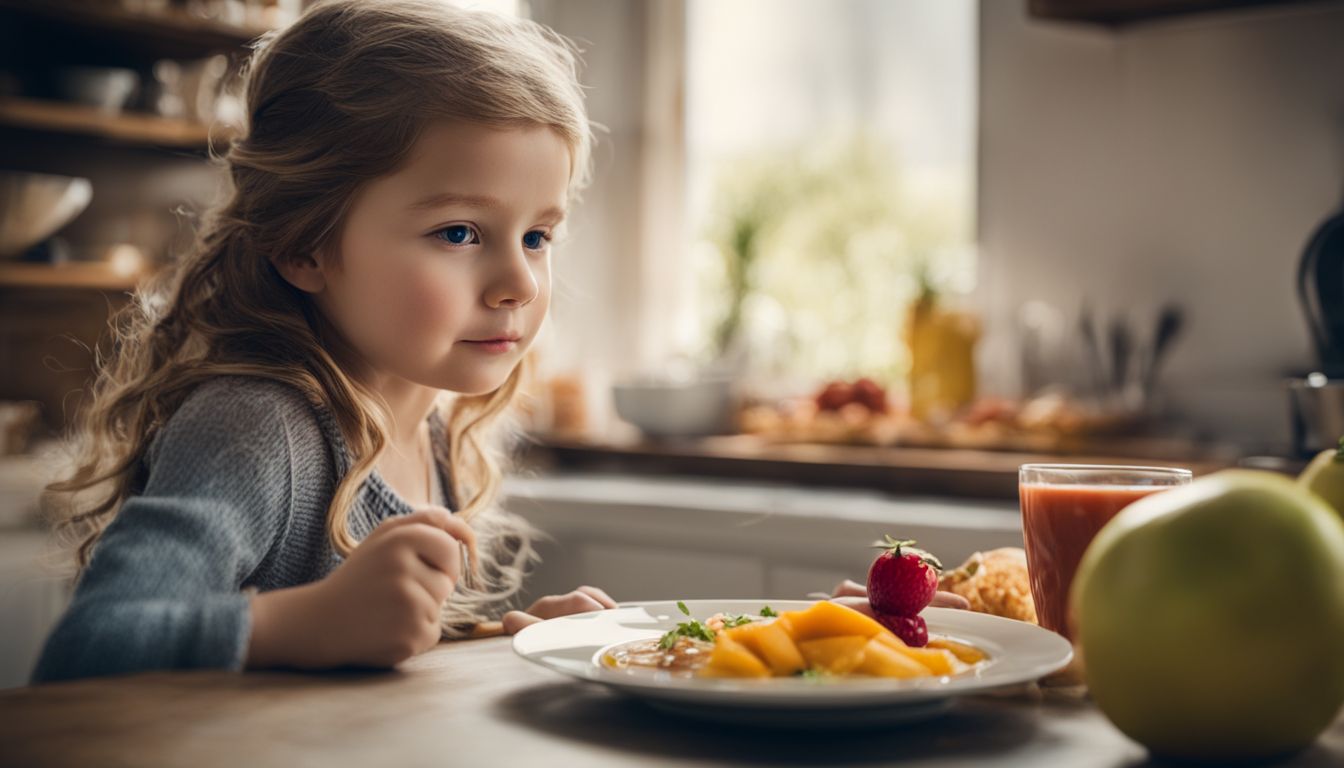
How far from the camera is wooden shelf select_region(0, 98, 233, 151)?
289cm

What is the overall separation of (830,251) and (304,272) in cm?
241

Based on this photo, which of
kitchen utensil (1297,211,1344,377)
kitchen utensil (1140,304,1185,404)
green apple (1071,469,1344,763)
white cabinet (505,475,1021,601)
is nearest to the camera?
green apple (1071,469,1344,763)

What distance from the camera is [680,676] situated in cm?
69

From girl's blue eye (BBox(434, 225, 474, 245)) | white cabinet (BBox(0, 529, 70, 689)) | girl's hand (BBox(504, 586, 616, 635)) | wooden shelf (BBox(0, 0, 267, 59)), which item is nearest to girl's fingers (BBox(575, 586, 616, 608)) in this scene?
girl's hand (BBox(504, 586, 616, 635))

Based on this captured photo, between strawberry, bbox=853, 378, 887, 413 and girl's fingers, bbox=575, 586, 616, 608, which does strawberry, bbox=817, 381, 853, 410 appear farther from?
girl's fingers, bbox=575, 586, 616, 608

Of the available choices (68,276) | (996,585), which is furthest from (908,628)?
(68,276)

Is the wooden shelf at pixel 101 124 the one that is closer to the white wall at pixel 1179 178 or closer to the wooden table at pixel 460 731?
the white wall at pixel 1179 178

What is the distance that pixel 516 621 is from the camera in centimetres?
97

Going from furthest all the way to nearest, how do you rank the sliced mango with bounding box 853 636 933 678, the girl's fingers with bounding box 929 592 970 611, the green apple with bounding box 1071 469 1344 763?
1. the girl's fingers with bounding box 929 592 970 611
2. the sliced mango with bounding box 853 636 933 678
3. the green apple with bounding box 1071 469 1344 763

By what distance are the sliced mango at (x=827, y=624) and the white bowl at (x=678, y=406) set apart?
2.36m

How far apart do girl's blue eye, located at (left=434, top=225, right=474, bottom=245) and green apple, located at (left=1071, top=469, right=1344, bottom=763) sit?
69 cm

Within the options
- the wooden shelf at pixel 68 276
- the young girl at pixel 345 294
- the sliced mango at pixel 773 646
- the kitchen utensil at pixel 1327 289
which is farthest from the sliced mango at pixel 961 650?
the wooden shelf at pixel 68 276

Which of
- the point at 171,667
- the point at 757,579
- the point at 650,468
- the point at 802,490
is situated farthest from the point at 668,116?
the point at 171,667

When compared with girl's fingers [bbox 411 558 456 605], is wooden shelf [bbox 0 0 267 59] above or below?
above
